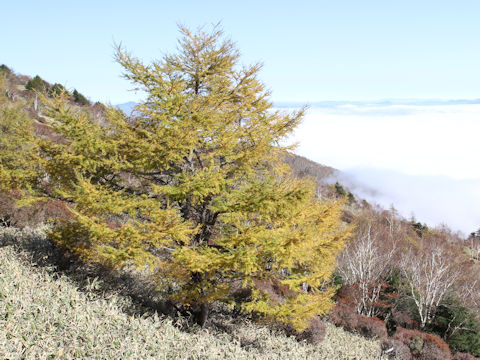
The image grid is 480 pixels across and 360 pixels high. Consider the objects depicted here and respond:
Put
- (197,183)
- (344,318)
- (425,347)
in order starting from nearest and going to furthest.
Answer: (197,183)
(425,347)
(344,318)

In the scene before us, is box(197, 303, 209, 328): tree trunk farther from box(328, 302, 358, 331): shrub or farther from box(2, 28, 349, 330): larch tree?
box(328, 302, 358, 331): shrub

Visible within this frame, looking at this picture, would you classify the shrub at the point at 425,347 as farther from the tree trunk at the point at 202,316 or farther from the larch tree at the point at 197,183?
the tree trunk at the point at 202,316

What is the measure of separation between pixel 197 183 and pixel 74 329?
3.12 meters

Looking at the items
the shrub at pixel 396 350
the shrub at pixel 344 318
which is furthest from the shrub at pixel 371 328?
the shrub at pixel 396 350

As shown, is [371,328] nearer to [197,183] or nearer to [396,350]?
[396,350]

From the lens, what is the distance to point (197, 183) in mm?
6441

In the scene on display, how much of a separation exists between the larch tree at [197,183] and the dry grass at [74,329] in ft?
2.95

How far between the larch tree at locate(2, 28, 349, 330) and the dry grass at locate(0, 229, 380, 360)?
2.95 ft

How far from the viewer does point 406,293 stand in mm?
20281

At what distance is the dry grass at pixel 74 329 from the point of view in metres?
4.79

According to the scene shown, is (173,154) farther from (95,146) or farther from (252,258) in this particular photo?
(252,258)

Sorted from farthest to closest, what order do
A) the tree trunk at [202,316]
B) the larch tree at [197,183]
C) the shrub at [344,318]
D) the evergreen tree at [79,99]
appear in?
the evergreen tree at [79,99]
the shrub at [344,318]
the tree trunk at [202,316]
the larch tree at [197,183]

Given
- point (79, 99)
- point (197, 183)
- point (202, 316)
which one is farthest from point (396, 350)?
Result: point (79, 99)

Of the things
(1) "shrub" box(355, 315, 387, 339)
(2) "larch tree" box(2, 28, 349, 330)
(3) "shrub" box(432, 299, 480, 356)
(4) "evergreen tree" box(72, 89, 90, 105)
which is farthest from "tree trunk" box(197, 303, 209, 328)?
(4) "evergreen tree" box(72, 89, 90, 105)
